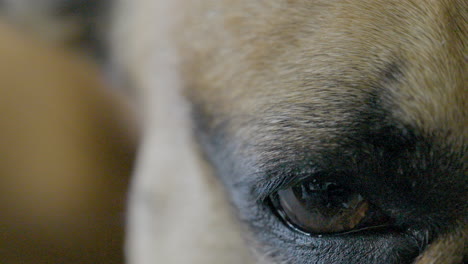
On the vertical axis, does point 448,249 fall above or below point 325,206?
below

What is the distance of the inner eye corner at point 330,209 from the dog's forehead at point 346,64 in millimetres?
94

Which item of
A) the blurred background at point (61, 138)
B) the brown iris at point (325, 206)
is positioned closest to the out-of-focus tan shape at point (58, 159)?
the blurred background at point (61, 138)

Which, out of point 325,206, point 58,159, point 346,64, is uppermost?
point 58,159

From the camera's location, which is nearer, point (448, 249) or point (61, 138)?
point (448, 249)

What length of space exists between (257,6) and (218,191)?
0.31 metres

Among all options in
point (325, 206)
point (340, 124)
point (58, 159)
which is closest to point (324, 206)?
point (325, 206)

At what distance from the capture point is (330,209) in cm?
79

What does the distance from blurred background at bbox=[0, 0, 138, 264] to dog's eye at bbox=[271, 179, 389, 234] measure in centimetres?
74

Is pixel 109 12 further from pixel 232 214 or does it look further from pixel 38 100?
pixel 232 214

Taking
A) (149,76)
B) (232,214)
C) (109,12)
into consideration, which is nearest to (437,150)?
(232,214)

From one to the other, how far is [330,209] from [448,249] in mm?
167

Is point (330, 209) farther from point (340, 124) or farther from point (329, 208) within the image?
point (340, 124)

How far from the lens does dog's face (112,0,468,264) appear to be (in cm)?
72

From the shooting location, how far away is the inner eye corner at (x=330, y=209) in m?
0.78
